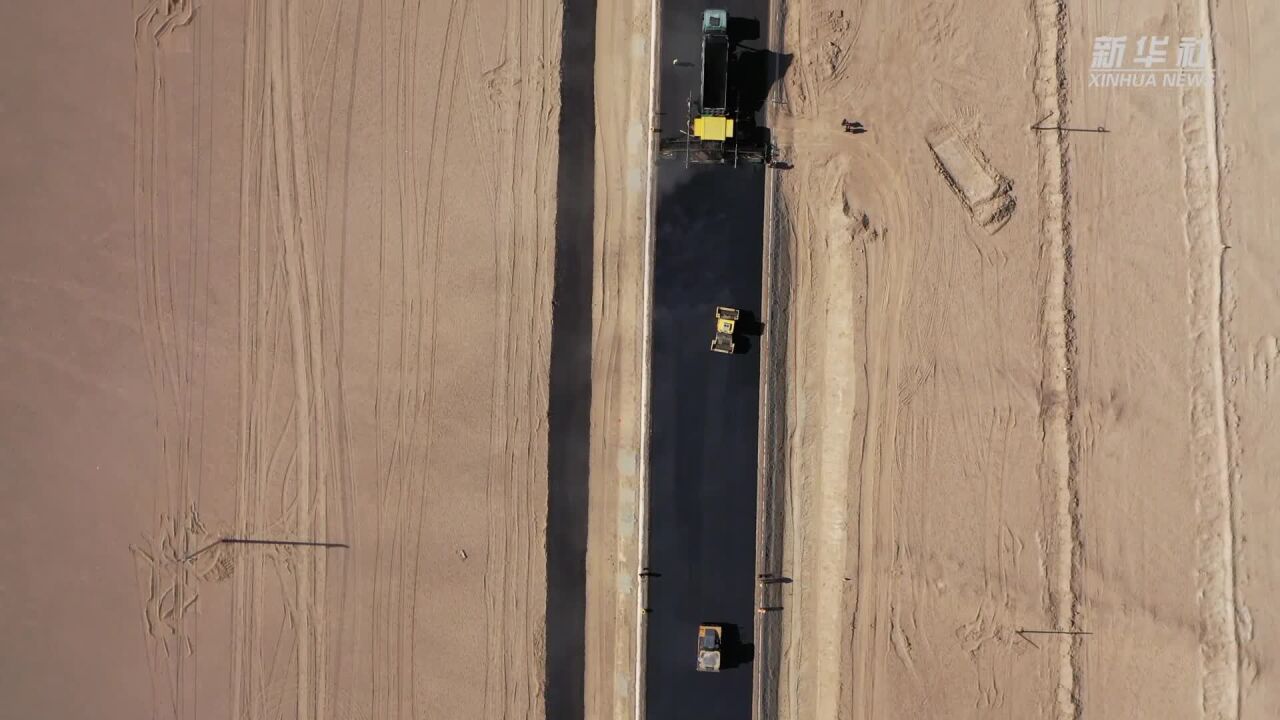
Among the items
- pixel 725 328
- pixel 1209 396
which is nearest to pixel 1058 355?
pixel 1209 396

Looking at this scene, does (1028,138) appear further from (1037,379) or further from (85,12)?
(85,12)

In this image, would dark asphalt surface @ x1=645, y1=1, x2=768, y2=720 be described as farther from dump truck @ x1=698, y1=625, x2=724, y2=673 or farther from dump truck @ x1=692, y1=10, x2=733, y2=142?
dump truck @ x1=692, y1=10, x2=733, y2=142

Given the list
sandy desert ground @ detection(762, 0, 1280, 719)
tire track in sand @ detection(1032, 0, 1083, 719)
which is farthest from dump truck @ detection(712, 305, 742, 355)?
tire track in sand @ detection(1032, 0, 1083, 719)

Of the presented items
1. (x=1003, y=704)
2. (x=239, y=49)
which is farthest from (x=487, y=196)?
(x=1003, y=704)

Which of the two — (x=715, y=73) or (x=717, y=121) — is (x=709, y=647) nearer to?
(x=717, y=121)

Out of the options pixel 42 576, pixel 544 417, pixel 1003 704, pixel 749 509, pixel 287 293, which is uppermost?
pixel 287 293

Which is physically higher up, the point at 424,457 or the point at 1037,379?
the point at 1037,379

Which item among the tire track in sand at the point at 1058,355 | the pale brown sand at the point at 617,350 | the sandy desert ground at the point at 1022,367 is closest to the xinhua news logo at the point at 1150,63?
the sandy desert ground at the point at 1022,367
